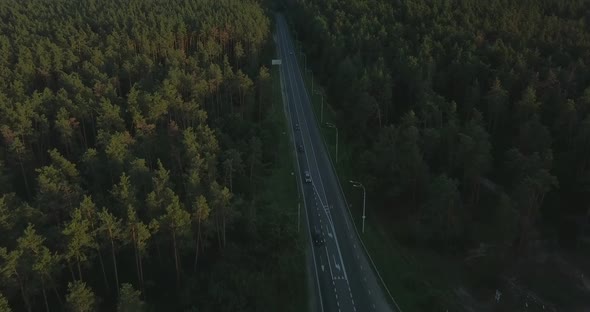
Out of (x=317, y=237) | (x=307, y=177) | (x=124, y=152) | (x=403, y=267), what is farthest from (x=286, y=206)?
(x=124, y=152)

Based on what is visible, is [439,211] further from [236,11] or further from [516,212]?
[236,11]

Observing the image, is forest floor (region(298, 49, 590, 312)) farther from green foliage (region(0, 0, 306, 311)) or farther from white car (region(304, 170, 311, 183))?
white car (region(304, 170, 311, 183))

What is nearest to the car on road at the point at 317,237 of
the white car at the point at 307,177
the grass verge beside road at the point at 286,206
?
the grass verge beside road at the point at 286,206

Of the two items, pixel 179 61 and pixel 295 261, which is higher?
pixel 179 61

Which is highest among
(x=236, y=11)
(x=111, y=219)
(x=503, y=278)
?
(x=236, y=11)

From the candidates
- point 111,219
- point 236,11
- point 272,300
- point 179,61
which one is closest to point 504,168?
point 272,300
